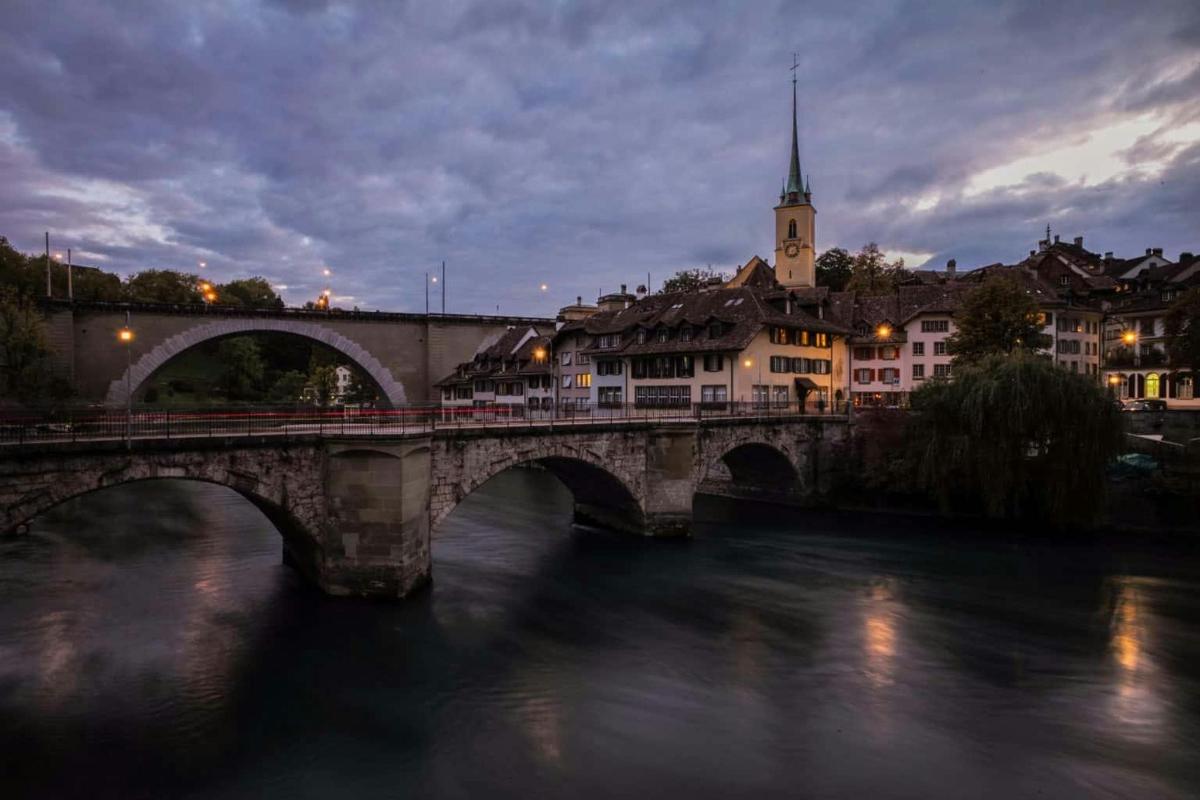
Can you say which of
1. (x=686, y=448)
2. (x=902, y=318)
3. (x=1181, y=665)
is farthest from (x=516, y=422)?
(x=902, y=318)

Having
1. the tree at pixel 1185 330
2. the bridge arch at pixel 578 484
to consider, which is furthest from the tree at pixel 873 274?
the bridge arch at pixel 578 484

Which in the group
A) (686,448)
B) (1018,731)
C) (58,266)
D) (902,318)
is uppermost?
(58,266)

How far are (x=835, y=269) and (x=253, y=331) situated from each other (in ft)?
236

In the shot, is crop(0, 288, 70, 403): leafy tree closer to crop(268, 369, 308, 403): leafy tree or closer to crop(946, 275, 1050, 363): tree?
crop(268, 369, 308, 403): leafy tree

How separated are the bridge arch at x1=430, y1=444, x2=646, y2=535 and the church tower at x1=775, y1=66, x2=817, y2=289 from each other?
45.0m

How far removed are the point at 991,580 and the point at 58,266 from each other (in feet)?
322

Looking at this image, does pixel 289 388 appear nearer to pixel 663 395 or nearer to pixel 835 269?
pixel 663 395

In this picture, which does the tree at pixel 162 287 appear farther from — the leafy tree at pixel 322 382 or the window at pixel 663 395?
the window at pixel 663 395

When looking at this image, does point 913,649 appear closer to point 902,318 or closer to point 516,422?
point 516,422

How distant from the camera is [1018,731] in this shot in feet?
53.6

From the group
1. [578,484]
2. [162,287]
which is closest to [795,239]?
[578,484]

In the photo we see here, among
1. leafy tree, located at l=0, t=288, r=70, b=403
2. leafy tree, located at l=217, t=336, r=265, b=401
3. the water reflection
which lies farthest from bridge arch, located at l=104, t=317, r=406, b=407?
leafy tree, located at l=217, t=336, r=265, b=401

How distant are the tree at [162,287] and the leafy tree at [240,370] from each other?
10000 millimetres

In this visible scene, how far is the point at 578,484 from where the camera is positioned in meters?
38.6
